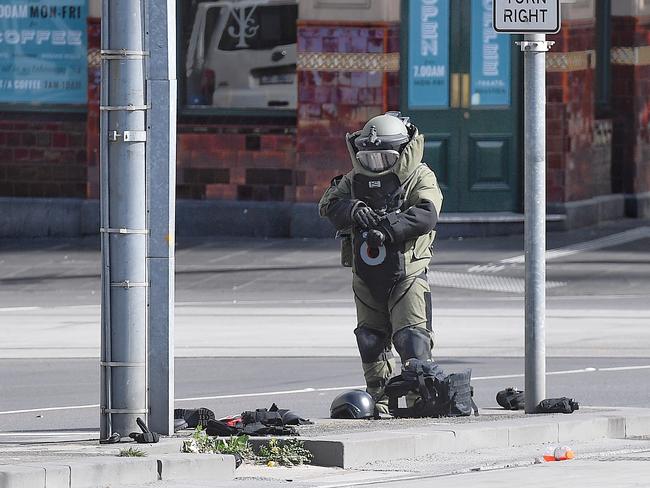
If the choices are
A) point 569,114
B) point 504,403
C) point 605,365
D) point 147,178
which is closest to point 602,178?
point 569,114

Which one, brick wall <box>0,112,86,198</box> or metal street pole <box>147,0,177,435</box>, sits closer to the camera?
metal street pole <box>147,0,177,435</box>

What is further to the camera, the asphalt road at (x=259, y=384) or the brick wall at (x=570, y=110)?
the brick wall at (x=570, y=110)

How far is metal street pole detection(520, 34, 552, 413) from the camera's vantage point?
10414 millimetres

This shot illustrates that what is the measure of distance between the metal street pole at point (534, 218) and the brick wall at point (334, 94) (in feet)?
34.9

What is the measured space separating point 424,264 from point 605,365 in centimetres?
342

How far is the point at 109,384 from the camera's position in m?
9.33

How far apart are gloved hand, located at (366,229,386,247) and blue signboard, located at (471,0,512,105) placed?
37.6 feet

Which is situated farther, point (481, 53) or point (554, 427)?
point (481, 53)

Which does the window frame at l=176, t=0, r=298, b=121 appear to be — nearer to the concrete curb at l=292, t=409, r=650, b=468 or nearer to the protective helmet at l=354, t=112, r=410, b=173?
the protective helmet at l=354, t=112, r=410, b=173

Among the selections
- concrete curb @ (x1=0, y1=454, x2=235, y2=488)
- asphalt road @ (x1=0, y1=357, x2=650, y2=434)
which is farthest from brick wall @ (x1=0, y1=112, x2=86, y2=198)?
concrete curb @ (x1=0, y1=454, x2=235, y2=488)

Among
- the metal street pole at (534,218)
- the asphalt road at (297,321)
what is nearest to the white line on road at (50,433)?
the asphalt road at (297,321)

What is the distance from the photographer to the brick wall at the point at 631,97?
76.9 feet

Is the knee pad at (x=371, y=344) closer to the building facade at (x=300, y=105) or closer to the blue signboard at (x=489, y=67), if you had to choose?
the building facade at (x=300, y=105)

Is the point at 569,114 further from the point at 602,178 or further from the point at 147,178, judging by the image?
the point at 147,178
